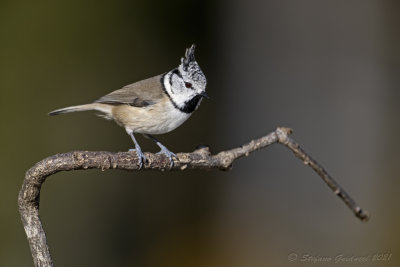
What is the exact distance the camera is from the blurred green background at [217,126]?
14.0 ft

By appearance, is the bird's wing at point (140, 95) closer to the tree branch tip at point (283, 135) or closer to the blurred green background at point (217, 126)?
the tree branch tip at point (283, 135)

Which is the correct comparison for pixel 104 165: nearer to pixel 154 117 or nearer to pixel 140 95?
pixel 154 117

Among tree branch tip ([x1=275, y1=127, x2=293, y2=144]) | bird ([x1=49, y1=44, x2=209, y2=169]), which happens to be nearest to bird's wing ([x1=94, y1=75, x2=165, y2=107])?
bird ([x1=49, y1=44, x2=209, y2=169])

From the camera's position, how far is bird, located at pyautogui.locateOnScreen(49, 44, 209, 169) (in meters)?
2.77

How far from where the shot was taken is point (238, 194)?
18.4ft

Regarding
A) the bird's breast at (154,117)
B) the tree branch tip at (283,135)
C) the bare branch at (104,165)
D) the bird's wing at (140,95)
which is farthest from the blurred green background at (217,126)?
the tree branch tip at (283,135)

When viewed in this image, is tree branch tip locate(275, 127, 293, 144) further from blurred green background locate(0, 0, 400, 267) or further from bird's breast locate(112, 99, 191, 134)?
blurred green background locate(0, 0, 400, 267)

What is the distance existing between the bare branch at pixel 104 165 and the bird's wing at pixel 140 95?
2.33 feet

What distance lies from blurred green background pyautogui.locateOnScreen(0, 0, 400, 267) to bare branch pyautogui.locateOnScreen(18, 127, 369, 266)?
2.31m

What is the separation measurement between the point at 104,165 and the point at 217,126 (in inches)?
145

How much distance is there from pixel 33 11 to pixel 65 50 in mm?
436

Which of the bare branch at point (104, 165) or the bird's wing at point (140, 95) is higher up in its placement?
the bird's wing at point (140, 95)

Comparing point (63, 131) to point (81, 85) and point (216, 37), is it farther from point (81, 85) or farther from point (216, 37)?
point (216, 37)

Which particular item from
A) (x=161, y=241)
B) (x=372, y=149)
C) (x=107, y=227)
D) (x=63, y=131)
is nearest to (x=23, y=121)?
(x=63, y=131)
